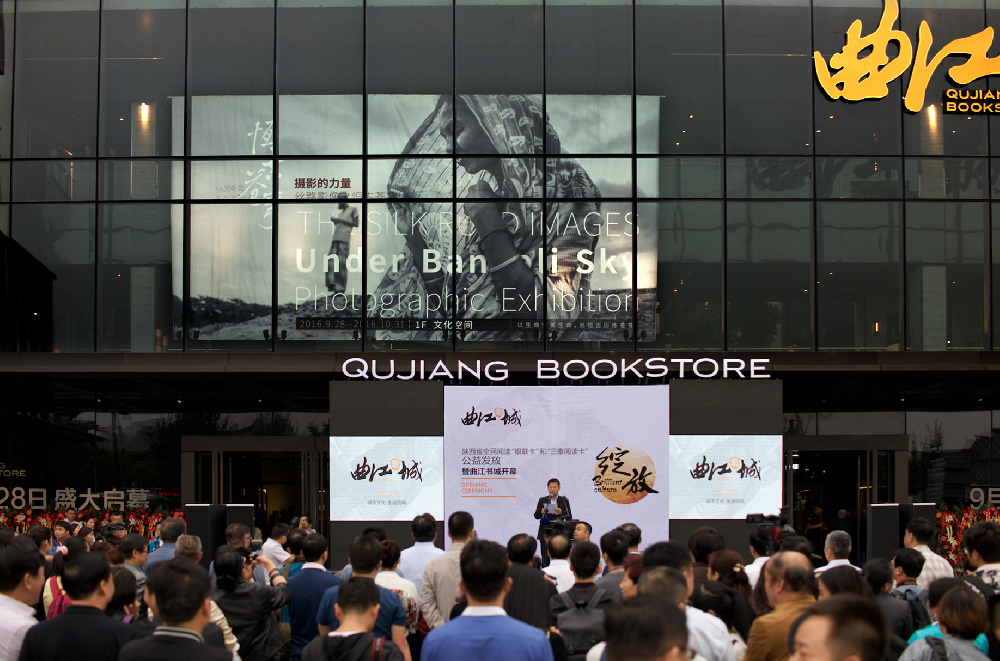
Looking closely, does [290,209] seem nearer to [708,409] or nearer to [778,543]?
[708,409]

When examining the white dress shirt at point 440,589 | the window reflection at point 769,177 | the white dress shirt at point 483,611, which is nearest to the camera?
the white dress shirt at point 483,611

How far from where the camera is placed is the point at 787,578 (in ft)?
18.0

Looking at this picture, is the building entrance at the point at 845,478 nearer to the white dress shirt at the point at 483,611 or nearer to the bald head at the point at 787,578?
the bald head at the point at 787,578

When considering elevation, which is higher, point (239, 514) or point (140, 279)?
point (140, 279)

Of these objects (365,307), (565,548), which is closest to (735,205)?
(365,307)

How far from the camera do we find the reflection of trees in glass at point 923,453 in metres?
20.6

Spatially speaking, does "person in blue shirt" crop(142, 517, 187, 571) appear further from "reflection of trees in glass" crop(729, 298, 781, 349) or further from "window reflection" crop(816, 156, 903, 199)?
"window reflection" crop(816, 156, 903, 199)

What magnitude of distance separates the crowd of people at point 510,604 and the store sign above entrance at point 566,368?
9.63 m

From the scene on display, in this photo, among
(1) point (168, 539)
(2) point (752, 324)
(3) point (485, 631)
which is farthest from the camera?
(2) point (752, 324)

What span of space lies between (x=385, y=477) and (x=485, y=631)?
14.2 meters

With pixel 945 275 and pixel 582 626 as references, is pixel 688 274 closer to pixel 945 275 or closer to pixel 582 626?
pixel 945 275

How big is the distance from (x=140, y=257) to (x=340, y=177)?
4.47 metres

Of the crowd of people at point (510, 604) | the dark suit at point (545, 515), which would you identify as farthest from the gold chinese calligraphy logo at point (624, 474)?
the crowd of people at point (510, 604)

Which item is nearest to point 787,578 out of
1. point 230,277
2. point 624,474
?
point 624,474
